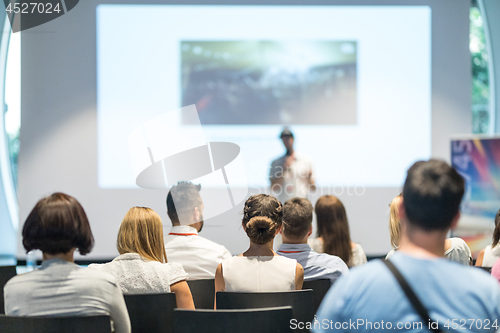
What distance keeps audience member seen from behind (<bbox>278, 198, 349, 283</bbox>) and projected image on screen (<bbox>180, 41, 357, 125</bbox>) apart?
310cm

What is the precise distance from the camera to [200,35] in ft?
16.9

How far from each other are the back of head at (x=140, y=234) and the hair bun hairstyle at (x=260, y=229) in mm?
441

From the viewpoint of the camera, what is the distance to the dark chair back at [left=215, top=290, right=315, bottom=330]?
1527mm

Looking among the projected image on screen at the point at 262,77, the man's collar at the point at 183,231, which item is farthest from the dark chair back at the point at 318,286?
the projected image on screen at the point at 262,77

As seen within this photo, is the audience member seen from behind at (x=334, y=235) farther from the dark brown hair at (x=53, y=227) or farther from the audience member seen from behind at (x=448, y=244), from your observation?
the dark brown hair at (x=53, y=227)

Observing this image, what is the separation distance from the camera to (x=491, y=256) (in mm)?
2320

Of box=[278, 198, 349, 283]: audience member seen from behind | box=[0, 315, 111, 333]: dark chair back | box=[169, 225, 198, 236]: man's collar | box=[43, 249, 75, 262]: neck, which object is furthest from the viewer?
box=[169, 225, 198, 236]: man's collar

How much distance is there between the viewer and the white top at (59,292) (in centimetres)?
129

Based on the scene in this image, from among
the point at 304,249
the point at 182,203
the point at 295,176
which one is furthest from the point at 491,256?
the point at 295,176

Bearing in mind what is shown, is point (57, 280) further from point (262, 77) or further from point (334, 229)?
point (262, 77)

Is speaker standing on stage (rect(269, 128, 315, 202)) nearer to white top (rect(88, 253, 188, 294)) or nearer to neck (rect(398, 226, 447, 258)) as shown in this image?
white top (rect(88, 253, 188, 294))

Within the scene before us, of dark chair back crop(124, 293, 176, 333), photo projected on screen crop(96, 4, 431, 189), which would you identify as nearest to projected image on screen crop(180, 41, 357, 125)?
photo projected on screen crop(96, 4, 431, 189)

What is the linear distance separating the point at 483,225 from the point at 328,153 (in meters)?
1.89

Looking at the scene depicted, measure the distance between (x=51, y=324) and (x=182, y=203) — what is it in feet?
4.64
